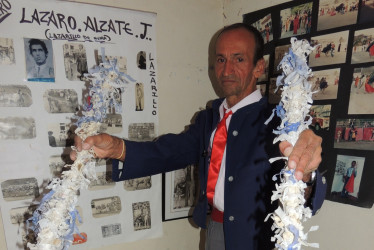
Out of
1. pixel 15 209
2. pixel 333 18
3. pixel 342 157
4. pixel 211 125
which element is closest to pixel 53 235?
pixel 15 209

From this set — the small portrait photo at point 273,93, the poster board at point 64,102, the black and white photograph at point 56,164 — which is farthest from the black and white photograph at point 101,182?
the small portrait photo at point 273,93

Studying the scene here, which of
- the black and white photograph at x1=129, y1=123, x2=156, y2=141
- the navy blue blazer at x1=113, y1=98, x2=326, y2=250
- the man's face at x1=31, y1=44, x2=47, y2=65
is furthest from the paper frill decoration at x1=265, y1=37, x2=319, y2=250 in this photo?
the man's face at x1=31, y1=44, x2=47, y2=65

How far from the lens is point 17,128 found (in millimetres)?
1100

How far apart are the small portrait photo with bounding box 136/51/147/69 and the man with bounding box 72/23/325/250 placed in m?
0.39

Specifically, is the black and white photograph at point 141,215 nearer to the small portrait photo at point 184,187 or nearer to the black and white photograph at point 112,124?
the small portrait photo at point 184,187

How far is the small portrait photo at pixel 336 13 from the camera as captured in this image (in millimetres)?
988

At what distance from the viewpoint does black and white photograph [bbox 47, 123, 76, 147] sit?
116 cm

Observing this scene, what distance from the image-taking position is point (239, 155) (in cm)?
99

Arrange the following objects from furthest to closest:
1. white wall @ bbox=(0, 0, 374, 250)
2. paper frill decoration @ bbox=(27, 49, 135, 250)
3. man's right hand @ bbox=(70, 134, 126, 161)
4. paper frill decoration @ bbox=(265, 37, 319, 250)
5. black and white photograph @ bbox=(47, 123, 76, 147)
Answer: white wall @ bbox=(0, 0, 374, 250) → black and white photograph @ bbox=(47, 123, 76, 147) → man's right hand @ bbox=(70, 134, 126, 161) → paper frill decoration @ bbox=(27, 49, 135, 250) → paper frill decoration @ bbox=(265, 37, 319, 250)

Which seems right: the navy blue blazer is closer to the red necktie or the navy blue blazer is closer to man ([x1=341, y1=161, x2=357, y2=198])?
the red necktie

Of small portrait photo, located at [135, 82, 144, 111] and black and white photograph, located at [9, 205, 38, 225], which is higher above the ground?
small portrait photo, located at [135, 82, 144, 111]

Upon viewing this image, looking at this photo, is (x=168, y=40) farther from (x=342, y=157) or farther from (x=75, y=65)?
(x=342, y=157)

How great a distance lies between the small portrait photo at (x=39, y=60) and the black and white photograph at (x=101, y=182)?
469mm

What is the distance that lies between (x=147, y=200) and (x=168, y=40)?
0.82 meters
